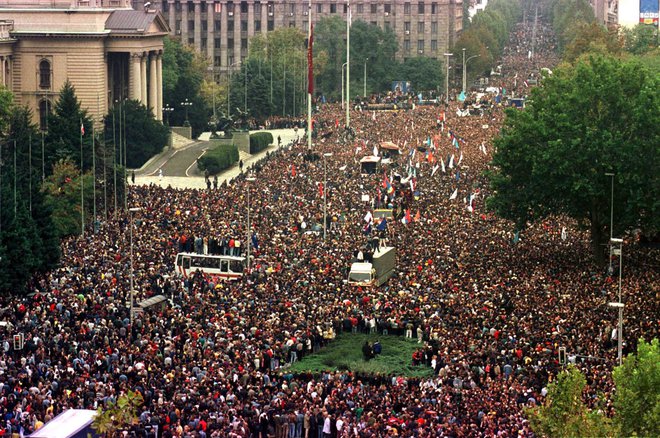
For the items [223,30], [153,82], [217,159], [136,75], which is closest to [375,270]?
[217,159]

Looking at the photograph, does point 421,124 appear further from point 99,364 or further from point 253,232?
point 99,364

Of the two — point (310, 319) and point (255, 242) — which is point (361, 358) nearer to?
point (310, 319)

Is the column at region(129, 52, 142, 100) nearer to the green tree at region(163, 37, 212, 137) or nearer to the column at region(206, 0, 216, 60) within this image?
the green tree at region(163, 37, 212, 137)

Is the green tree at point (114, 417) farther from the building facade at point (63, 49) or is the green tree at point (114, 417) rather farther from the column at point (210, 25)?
the column at point (210, 25)

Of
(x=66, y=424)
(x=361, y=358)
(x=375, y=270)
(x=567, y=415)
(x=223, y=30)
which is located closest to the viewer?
(x=567, y=415)

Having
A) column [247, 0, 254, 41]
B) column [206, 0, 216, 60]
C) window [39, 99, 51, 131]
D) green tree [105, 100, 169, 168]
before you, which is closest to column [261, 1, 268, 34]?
column [247, 0, 254, 41]
